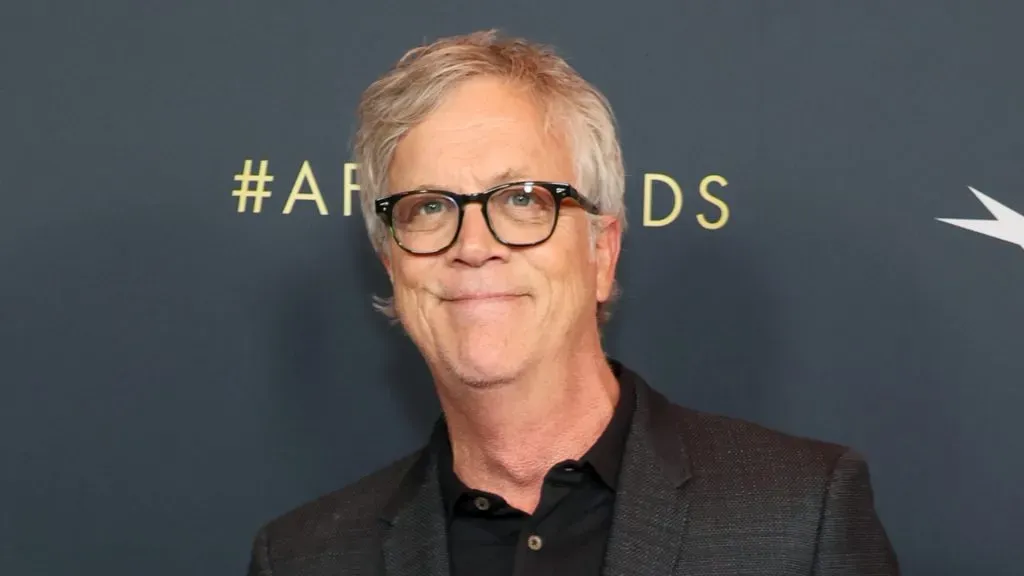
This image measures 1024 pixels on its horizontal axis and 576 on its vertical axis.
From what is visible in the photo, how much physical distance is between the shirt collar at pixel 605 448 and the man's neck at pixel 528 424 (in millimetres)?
15

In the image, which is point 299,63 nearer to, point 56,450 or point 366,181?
point 366,181

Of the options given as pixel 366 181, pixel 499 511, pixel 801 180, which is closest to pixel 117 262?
pixel 366 181

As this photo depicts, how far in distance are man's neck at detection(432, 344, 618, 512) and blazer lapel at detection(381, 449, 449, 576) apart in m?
0.05

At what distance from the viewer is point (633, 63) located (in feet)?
6.46

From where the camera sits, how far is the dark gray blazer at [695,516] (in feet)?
4.98

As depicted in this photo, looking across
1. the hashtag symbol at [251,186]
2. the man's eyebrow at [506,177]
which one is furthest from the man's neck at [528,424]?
the hashtag symbol at [251,186]

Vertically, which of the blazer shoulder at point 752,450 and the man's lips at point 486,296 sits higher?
the man's lips at point 486,296

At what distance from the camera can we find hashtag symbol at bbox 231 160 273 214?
204cm

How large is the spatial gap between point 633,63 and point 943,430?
0.68 metres

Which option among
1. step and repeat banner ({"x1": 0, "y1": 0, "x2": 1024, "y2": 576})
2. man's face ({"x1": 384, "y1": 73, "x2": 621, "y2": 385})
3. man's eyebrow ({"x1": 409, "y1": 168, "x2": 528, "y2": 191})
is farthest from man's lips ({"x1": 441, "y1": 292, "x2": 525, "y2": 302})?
step and repeat banner ({"x1": 0, "y1": 0, "x2": 1024, "y2": 576})

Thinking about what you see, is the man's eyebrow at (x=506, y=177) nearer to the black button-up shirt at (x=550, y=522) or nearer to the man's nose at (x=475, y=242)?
the man's nose at (x=475, y=242)

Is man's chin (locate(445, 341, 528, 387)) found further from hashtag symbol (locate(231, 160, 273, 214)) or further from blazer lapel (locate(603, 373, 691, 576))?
hashtag symbol (locate(231, 160, 273, 214))

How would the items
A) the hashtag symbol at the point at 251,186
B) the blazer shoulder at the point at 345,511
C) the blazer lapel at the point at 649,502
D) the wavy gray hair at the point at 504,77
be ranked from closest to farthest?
1. the blazer lapel at the point at 649,502
2. the wavy gray hair at the point at 504,77
3. the blazer shoulder at the point at 345,511
4. the hashtag symbol at the point at 251,186

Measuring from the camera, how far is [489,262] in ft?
5.06
